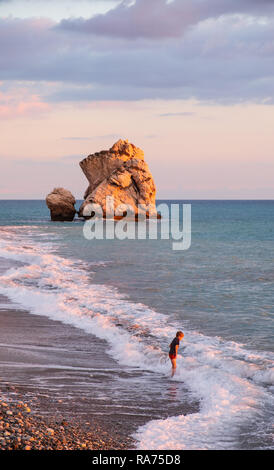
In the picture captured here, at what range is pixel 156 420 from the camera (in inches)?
334

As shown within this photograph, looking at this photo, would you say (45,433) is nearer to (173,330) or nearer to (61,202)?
(173,330)

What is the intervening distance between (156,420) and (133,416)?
420 millimetres

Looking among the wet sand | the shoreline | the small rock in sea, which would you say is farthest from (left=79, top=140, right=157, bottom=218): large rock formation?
the small rock in sea

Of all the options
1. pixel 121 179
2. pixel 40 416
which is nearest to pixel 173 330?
pixel 40 416

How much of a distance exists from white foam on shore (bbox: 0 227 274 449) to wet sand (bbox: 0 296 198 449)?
41 cm

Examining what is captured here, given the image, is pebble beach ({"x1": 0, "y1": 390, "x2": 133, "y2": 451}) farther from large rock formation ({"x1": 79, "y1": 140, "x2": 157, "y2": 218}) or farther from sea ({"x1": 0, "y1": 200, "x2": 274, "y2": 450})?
large rock formation ({"x1": 79, "y1": 140, "x2": 157, "y2": 218})

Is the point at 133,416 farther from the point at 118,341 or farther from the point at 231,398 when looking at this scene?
the point at 118,341

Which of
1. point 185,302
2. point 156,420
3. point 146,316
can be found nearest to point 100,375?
point 156,420

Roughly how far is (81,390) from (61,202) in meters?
72.8

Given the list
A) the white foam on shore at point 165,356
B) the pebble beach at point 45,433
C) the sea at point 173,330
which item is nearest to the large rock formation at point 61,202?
the sea at point 173,330

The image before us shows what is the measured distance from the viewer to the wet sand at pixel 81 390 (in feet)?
26.0

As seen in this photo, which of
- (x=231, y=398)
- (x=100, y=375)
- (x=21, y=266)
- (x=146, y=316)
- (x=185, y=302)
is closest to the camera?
(x=231, y=398)

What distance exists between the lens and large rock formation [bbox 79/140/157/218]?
8000 cm

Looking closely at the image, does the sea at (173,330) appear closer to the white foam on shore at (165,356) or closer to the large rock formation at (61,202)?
the white foam on shore at (165,356)
